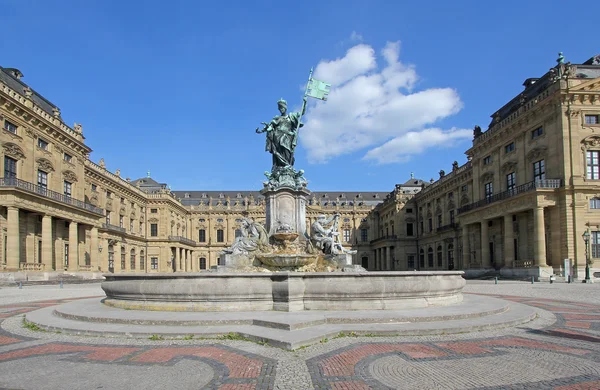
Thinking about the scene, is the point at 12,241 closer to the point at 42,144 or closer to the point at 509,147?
the point at 42,144

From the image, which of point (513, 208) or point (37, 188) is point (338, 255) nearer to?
point (513, 208)

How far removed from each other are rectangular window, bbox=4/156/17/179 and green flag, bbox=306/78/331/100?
96.9 ft

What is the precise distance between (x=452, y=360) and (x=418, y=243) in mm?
69693

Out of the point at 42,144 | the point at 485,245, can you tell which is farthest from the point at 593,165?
the point at 42,144

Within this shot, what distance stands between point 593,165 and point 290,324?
36027mm

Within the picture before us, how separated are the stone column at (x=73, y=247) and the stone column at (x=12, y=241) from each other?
9.38m

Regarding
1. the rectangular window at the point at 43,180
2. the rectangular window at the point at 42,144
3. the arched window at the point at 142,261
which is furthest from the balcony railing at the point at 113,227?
the rectangular window at the point at 42,144

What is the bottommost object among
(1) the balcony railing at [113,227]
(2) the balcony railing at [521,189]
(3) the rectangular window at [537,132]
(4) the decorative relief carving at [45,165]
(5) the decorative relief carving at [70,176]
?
(1) the balcony railing at [113,227]

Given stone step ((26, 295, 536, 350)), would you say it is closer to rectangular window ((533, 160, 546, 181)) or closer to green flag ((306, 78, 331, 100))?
green flag ((306, 78, 331, 100))

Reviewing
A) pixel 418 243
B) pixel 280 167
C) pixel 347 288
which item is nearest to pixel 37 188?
pixel 280 167

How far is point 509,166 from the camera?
42.1m

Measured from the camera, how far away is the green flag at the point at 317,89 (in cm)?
2006

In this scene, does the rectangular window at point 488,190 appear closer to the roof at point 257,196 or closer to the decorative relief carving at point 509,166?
the decorative relief carving at point 509,166

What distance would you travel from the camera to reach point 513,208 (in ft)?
126
